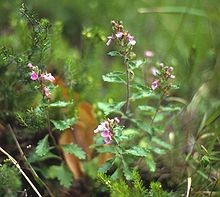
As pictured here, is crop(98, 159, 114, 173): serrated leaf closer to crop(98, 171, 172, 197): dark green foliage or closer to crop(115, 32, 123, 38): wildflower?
crop(98, 171, 172, 197): dark green foliage

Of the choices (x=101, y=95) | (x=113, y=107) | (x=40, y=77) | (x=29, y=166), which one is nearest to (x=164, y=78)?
(x=113, y=107)

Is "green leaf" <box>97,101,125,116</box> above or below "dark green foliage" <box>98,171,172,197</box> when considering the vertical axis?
above

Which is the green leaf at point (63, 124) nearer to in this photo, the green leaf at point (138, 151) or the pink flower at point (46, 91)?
the pink flower at point (46, 91)

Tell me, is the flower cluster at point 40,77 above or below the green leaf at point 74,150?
above

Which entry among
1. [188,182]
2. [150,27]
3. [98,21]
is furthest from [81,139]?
[150,27]

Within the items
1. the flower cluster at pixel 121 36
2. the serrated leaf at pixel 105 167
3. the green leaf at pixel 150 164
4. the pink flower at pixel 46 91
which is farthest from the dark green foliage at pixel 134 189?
the flower cluster at pixel 121 36

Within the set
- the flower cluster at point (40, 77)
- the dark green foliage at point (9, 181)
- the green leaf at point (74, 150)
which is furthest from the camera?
the green leaf at point (74, 150)

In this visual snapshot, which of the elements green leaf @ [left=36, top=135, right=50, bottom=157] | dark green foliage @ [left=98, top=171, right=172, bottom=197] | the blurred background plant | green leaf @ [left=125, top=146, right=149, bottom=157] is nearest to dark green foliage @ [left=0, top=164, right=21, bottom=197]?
the blurred background plant

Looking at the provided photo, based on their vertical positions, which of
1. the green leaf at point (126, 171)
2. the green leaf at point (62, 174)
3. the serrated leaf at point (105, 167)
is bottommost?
the green leaf at point (62, 174)
